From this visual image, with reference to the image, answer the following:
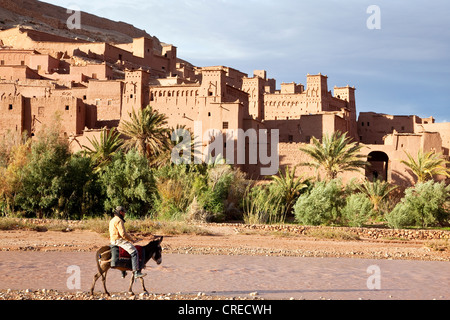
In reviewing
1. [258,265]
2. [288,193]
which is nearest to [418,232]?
[288,193]

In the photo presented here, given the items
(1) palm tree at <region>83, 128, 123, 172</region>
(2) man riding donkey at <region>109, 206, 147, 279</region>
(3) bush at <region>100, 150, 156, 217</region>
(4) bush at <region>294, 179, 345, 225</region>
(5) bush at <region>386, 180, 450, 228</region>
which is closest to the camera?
(2) man riding donkey at <region>109, 206, 147, 279</region>

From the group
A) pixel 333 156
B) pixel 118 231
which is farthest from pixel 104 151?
pixel 118 231

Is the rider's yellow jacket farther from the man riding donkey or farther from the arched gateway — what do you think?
the arched gateway

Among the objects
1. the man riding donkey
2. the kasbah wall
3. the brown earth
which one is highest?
the kasbah wall

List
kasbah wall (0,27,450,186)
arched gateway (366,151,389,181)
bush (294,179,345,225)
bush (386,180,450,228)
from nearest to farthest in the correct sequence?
bush (294,179,345,225)
bush (386,180,450,228)
kasbah wall (0,27,450,186)
arched gateway (366,151,389,181)

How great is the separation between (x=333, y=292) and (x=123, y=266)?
12.4 ft

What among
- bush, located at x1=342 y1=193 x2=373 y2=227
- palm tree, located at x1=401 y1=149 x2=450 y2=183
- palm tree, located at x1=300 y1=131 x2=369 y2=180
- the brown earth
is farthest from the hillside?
the brown earth

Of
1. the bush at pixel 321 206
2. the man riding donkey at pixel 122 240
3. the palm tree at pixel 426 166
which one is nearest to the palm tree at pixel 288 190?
the bush at pixel 321 206

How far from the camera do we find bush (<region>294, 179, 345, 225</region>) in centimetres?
2341

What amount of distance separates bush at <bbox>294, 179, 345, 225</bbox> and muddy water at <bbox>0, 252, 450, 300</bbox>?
7.77 m

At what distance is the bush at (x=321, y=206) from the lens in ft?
76.8

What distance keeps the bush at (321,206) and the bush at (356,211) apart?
1.38 ft

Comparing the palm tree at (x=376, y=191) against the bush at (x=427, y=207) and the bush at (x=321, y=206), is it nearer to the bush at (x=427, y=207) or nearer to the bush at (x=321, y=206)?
Answer: the bush at (x=427, y=207)

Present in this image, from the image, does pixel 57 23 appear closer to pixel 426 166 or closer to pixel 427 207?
pixel 426 166
